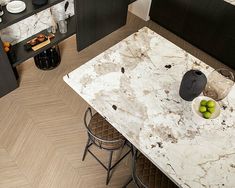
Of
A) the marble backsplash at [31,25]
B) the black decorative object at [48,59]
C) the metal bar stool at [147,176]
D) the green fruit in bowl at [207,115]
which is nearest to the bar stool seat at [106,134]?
the metal bar stool at [147,176]

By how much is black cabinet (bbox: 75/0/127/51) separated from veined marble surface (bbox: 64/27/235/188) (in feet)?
2.98

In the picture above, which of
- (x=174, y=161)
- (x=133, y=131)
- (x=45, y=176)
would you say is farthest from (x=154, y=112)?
(x=45, y=176)

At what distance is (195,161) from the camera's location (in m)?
1.53

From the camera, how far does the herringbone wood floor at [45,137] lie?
7.54ft

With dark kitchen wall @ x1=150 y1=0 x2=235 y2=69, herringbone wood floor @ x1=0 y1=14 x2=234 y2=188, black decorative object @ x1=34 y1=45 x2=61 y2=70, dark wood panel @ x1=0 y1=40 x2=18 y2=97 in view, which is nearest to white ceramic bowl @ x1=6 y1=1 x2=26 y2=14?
dark wood panel @ x1=0 y1=40 x2=18 y2=97

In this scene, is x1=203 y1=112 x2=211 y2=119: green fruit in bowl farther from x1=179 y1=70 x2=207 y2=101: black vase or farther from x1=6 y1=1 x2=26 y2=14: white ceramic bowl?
x1=6 y1=1 x2=26 y2=14: white ceramic bowl

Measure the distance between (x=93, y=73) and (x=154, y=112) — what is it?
0.55m

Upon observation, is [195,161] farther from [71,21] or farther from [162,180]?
[71,21]

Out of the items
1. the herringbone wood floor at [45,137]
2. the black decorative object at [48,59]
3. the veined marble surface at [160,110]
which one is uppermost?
the veined marble surface at [160,110]

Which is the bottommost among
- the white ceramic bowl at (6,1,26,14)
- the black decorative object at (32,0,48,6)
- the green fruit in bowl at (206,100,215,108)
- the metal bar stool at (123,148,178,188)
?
the metal bar stool at (123,148,178,188)

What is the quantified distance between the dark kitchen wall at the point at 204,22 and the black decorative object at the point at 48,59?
1.58 meters

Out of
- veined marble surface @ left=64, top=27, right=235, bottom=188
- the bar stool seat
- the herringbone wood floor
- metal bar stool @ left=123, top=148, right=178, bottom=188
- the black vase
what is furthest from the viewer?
the herringbone wood floor

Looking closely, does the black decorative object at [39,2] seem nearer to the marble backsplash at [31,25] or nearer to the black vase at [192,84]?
the marble backsplash at [31,25]

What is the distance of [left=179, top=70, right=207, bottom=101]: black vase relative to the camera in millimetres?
1628
